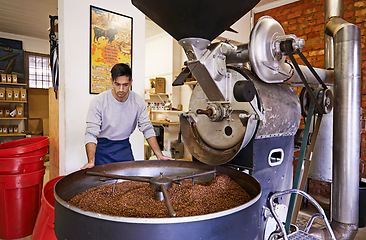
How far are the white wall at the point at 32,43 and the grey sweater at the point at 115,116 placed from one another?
584 centimetres

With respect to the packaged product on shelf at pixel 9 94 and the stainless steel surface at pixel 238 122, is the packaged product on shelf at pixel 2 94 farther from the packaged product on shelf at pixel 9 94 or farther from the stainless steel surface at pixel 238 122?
the stainless steel surface at pixel 238 122

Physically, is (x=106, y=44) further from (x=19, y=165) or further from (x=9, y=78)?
(x=9, y=78)

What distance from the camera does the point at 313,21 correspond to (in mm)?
4055

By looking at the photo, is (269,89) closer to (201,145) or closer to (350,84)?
(201,145)

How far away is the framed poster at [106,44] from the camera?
2.73m

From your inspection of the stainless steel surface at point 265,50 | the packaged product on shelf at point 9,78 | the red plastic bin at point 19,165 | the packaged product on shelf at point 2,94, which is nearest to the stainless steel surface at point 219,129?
the stainless steel surface at point 265,50

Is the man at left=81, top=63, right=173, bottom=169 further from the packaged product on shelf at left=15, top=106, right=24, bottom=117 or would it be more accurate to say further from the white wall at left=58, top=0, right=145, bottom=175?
the packaged product on shelf at left=15, top=106, right=24, bottom=117

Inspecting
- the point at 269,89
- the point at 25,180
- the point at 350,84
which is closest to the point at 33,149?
the point at 25,180

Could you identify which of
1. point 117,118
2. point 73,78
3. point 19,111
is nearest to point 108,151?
point 117,118

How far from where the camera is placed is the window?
707 cm

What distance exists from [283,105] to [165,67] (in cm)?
458

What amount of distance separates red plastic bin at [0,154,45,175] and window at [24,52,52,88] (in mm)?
5589

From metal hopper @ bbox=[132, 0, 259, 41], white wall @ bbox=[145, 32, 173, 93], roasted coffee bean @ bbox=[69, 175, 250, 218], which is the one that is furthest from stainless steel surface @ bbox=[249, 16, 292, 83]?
white wall @ bbox=[145, 32, 173, 93]

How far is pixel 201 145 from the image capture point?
5.08 feet
